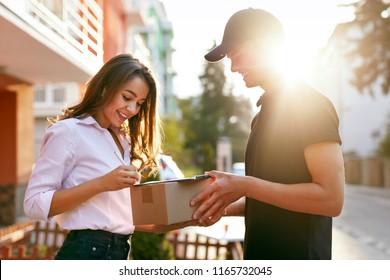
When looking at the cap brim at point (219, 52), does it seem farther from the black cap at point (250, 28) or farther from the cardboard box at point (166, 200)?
the cardboard box at point (166, 200)

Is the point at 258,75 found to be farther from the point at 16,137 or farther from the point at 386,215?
the point at 386,215

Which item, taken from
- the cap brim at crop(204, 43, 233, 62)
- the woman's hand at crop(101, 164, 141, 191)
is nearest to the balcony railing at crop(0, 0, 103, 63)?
the cap brim at crop(204, 43, 233, 62)

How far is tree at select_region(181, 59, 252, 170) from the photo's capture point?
42031 mm

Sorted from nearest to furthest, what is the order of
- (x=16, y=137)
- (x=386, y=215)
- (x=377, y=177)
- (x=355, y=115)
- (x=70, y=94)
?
1. (x=16, y=137)
2. (x=386, y=215)
3. (x=70, y=94)
4. (x=377, y=177)
5. (x=355, y=115)

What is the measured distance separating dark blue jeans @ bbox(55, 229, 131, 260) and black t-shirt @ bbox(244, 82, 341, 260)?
50 centimetres

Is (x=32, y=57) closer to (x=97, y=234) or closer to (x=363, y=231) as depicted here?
(x=97, y=234)

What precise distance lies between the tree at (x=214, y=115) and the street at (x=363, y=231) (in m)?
24.8

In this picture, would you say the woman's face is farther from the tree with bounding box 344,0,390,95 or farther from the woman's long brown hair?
the tree with bounding box 344,0,390,95

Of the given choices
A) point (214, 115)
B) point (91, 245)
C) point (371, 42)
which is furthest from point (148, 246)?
point (214, 115)

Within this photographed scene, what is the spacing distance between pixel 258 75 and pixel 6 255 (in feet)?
10.6

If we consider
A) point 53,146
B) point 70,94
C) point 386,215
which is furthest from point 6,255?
point 70,94

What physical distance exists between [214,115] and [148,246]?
124 ft

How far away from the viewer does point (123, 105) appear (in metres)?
2.12
